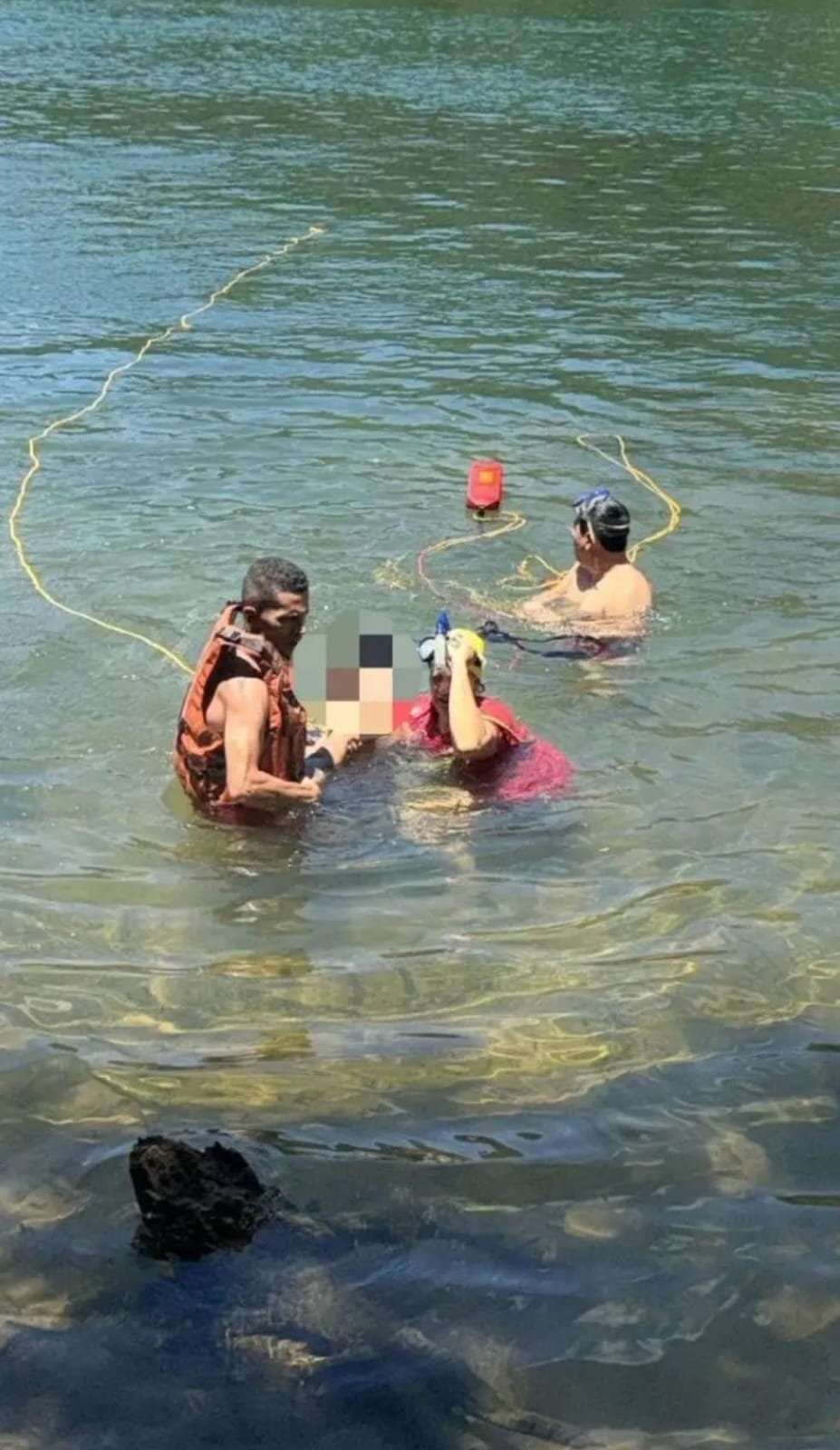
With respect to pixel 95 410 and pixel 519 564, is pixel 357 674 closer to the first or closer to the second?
pixel 519 564

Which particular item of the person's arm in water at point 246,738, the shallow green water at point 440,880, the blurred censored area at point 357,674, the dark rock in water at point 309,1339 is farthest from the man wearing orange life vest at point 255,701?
the dark rock in water at point 309,1339

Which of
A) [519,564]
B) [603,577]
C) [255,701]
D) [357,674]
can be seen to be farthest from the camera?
[519,564]

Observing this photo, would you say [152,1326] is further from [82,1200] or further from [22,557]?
[22,557]

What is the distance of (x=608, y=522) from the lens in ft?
32.3

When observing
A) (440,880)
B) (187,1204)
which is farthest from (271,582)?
(187,1204)

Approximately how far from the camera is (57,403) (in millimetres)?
14797

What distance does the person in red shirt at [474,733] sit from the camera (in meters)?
7.32

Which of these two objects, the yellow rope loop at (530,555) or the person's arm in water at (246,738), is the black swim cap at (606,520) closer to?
the yellow rope loop at (530,555)

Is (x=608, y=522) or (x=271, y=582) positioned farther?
(x=608, y=522)

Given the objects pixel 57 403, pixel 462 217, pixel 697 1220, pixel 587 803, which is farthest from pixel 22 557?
pixel 462 217

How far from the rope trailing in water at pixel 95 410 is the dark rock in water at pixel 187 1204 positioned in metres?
5.44

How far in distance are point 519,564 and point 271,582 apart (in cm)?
491

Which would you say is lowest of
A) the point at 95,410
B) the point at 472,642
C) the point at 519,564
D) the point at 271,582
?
the point at 519,564

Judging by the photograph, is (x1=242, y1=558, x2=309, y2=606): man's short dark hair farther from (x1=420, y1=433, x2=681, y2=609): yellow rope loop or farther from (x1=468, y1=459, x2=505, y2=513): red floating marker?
(x1=468, y1=459, x2=505, y2=513): red floating marker
